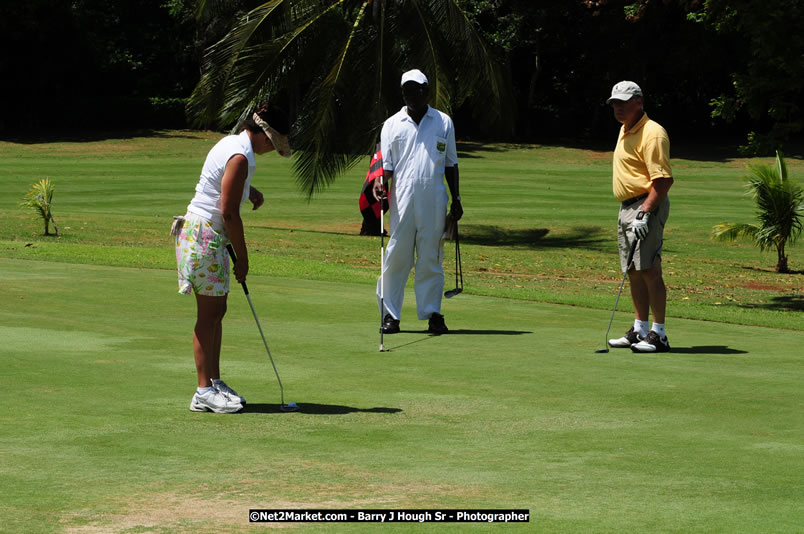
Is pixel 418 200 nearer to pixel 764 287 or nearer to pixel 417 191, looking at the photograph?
pixel 417 191

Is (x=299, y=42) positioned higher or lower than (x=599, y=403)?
higher

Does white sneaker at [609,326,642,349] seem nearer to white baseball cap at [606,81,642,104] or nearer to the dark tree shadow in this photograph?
white baseball cap at [606,81,642,104]

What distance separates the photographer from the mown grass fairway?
4625 mm

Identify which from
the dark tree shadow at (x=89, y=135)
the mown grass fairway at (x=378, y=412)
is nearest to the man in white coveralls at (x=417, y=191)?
the mown grass fairway at (x=378, y=412)

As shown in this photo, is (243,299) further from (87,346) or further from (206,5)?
(206,5)

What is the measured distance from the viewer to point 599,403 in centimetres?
682

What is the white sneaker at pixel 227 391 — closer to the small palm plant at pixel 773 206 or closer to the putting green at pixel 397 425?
the putting green at pixel 397 425

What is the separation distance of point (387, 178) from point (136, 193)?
81.9ft

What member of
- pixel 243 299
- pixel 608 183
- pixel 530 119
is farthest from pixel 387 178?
pixel 530 119

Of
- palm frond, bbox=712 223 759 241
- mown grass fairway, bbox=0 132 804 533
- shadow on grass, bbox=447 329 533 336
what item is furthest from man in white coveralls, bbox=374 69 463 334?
palm frond, bbox=712 223 759 241

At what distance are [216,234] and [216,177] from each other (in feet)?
1.02

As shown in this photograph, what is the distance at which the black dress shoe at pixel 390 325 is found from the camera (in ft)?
31.7

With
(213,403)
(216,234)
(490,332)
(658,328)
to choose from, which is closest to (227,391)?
(213,403)

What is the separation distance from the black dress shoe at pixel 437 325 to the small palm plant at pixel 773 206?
1189 cm
